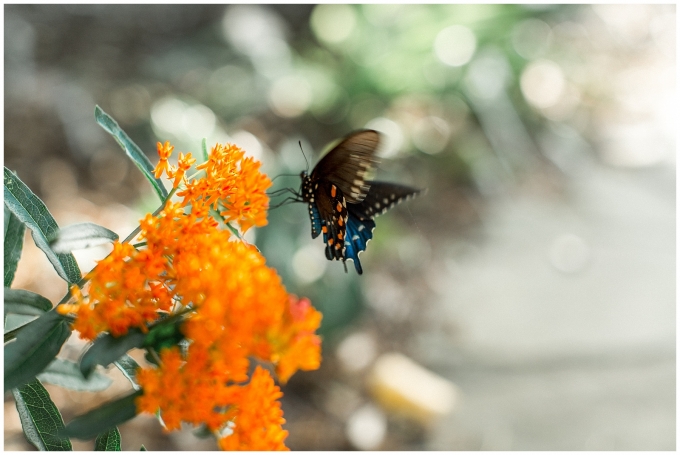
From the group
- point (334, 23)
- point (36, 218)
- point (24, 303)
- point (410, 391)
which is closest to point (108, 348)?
point (24, 303)

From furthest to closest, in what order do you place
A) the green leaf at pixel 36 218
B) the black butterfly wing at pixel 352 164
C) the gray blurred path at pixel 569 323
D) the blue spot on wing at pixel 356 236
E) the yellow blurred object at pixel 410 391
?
the gray blurred path at pixel 569 323 → the yellow blurred object at pixel 410 391 → the blue spot on wing at pixel 356 236 → the black butterfly wing at pixel 352 164 → the green leaf at pixel 36 218

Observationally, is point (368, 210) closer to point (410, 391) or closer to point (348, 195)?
point (348, 195)

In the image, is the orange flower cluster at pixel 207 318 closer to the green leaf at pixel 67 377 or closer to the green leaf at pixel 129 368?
the green leaf at pixel 129 368

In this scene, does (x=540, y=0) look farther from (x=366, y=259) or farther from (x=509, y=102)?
(x=366, y=259)

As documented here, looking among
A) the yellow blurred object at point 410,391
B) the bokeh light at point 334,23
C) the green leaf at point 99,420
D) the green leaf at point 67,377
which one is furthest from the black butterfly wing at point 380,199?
the bokeh light at point 334,23

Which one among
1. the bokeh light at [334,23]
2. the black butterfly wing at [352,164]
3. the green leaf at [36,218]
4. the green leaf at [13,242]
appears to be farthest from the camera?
the bokeh light at [334,23]

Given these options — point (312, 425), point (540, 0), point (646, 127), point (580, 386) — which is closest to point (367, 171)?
point (312, 425)

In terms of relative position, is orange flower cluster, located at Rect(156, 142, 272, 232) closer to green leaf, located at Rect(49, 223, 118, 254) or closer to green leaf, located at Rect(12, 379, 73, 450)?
green leaf, located at Rect(49, 223, 118, 254)

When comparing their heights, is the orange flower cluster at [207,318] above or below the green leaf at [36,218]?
below

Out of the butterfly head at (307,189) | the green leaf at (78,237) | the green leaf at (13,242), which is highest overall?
the butterfly head at (307,189)
